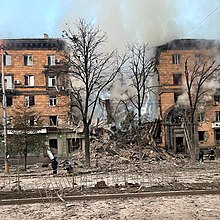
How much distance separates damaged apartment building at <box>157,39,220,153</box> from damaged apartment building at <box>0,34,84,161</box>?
Result: 1247cm

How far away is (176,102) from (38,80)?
1962 centimetres

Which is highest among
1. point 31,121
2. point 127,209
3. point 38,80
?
point 38,80

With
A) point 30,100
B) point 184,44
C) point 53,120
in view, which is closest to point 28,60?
point 30,100

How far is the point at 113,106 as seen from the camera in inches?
2014

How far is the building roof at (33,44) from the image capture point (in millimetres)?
49688

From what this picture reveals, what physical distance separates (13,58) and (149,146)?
22.3 m

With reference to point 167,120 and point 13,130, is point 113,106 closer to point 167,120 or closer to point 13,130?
point 167,120

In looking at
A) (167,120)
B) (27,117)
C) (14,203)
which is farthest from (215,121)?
(14,203)

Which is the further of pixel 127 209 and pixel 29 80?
pixel 29 80

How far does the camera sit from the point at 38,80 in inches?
1972

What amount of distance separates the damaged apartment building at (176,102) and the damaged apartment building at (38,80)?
1247 centimetres

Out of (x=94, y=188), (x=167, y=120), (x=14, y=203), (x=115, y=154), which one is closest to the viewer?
(x=14, y=203)

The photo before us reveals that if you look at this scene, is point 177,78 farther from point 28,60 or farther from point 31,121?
point 31,121

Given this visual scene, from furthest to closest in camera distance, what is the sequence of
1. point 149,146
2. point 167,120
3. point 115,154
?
point 167,120 → point 149,146 → point 115,154
